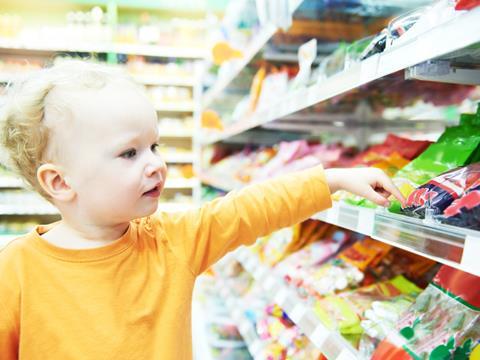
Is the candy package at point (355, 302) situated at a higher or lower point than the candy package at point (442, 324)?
lower

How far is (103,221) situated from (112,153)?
0.52ft

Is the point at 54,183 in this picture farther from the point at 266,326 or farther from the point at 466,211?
the point at 266,326

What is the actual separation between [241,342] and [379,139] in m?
1.29

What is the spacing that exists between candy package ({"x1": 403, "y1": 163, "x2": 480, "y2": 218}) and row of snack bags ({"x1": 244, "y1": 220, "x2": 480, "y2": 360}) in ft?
0.68

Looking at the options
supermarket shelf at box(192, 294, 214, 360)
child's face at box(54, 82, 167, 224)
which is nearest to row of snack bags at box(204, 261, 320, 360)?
supermarket shelf at box(192, 294, 214, 360)

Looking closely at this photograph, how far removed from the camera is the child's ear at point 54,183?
0.95 meters

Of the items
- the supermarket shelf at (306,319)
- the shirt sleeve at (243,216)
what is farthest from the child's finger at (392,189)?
the supermarket shelf at (306,319)

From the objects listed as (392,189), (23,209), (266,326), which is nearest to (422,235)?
(392,189)

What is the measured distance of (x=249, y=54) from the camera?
209 centimetres

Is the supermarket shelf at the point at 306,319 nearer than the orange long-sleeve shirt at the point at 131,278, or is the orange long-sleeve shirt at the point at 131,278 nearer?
the orange long-sleeve shirt at the point at 131,278

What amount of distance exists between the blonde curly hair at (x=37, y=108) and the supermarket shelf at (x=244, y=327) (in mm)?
1129

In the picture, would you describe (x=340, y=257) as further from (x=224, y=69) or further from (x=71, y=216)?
(x=224, y=69)

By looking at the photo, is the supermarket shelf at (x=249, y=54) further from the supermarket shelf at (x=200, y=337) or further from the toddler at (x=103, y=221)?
the supermarket shelf at (x=200, y=337)

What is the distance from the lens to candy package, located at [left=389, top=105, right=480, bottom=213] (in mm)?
929
